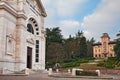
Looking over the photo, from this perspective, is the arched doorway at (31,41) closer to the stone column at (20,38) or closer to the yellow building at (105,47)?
the stone column at (20,38)

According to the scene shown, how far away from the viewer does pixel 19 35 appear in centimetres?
3478

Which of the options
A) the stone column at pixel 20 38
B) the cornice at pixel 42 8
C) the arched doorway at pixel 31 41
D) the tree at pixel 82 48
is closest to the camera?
the stone column at pixel 20 38

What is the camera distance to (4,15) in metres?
30.9

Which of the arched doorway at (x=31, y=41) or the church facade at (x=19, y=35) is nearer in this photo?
the church facade at (x=19, y=35)

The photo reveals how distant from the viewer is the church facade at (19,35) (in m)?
30.7

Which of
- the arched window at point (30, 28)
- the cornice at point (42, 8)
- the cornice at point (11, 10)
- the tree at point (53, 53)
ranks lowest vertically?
the tree at point (53, 53)

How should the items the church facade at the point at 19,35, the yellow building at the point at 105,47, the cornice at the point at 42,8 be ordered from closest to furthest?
the church facade at the point at 19,35
the cornice at the point at 42,8
the yellow building at the point at 105,47

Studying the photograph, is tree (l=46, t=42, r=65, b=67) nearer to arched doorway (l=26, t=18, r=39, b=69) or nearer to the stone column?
arched doorway (l=26, t=18, r=39, b=69)

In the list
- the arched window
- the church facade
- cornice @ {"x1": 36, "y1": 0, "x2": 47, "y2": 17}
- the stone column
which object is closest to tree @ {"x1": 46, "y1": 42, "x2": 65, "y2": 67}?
cornice @ {"x1": 36, "y1": 0, "x2": 47, "y2": 17}

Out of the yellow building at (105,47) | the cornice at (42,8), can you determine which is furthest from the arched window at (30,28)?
the yellow building at (105,47)

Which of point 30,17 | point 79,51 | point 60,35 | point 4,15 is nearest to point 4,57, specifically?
point 4,15

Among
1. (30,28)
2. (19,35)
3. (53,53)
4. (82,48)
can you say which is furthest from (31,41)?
(82,48)

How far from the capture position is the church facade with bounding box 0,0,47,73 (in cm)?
3072

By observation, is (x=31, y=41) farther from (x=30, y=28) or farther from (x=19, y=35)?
(x=19, y=35)
